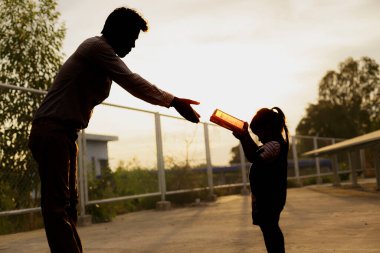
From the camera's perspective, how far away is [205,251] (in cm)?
367

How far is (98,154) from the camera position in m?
8.13

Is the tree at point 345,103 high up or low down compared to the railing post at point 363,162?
up

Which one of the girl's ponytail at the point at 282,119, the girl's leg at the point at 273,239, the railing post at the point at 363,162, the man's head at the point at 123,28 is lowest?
the girl's leg at the point at 273,239

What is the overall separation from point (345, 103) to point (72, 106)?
139ft

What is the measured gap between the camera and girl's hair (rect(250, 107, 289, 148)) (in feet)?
9.86

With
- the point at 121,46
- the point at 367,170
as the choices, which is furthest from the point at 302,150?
the point at 121,46

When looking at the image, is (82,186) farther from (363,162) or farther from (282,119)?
(363,162)

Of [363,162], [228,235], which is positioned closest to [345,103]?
[363,162]

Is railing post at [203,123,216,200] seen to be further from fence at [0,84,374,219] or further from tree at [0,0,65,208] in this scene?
tree at [0,0,65,208]

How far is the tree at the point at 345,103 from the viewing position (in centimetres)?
4072

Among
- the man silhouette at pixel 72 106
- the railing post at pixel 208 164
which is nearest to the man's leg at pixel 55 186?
the man silhouette at pixel 72 106

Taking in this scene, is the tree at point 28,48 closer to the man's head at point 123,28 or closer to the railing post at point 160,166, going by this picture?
the railing post at point 160,166

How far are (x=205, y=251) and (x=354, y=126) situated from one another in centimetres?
3870

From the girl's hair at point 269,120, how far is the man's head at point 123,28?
93 centimetres
